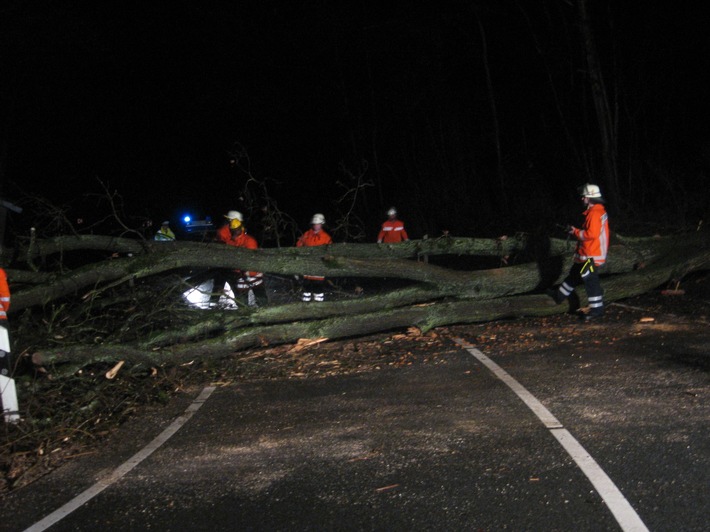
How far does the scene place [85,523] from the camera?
4305mm

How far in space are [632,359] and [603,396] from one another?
1.42 metres

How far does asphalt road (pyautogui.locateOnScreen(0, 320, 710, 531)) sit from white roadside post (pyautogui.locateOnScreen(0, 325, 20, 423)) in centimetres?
88

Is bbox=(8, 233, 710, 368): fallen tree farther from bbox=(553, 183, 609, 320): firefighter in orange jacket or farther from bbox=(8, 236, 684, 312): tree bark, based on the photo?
bbox=(553, 183, 609, 320): firefighter in orange jacket

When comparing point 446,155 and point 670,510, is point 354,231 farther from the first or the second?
point 670,510

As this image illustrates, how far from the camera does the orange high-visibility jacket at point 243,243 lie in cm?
1081

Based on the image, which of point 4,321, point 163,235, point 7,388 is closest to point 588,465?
point 7,388

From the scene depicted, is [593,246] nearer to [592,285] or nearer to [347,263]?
[592,285]

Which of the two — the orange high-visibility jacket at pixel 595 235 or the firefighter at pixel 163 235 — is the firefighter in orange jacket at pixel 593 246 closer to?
the orange high-visibility jacket at pixel 595 235

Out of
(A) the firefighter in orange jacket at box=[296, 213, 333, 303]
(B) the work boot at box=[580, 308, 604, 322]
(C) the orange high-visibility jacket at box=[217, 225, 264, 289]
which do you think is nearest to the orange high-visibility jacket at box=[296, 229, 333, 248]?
(A) the firefighter in orange jacket at box=[296, 213, 333, 303]

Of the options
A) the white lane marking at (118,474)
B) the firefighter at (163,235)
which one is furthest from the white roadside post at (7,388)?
the firefighter at (163,235)

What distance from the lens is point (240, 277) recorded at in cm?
1085

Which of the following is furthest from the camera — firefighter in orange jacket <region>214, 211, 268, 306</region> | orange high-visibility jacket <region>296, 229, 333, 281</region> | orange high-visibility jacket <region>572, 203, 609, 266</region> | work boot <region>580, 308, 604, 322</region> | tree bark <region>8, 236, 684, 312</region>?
orange high-visibility jacket <region>296, 229, 333, 281</region>

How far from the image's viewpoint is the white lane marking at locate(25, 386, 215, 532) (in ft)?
14.4

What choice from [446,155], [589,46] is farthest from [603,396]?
[446,155]
